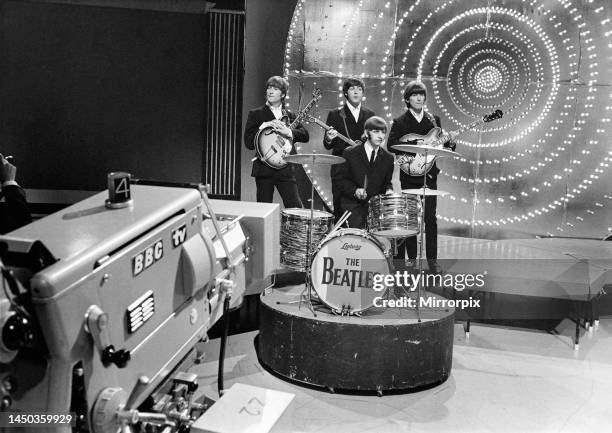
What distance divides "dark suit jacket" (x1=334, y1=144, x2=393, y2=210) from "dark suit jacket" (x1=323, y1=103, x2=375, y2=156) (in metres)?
0.38

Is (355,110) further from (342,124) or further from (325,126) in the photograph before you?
(325,126)

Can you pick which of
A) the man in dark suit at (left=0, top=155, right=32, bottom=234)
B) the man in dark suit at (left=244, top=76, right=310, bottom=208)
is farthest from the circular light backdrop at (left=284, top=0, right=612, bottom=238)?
the man in dark suit at (left=0, top=155, right=32, bottom=234)

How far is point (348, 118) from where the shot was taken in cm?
591

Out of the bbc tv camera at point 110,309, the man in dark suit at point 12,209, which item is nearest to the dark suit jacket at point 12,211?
the man in dark suit at point 12,209

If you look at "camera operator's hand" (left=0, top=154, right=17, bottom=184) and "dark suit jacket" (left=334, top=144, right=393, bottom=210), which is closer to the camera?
"camera operator's hand" (left=0, top=154, right=17, bottom=184)

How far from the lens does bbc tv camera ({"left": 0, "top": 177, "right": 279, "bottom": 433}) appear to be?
120 centimetres

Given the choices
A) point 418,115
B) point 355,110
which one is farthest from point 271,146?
point 418,115

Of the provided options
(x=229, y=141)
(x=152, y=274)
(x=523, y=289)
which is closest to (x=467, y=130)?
(x=523, y=289)

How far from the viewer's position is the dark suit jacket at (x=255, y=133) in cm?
564

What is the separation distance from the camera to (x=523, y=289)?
5.49 meters

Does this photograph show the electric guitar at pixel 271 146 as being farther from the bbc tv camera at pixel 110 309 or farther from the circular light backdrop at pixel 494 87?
the bbc tv camera at pixel 110 309

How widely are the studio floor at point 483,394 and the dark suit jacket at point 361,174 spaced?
140 cm

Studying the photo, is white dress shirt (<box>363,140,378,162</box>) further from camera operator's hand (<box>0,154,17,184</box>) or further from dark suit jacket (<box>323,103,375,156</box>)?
camera operator's hand (<box>0,154,17,184</box>)

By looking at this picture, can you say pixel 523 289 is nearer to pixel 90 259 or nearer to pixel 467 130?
pixel 467 130
